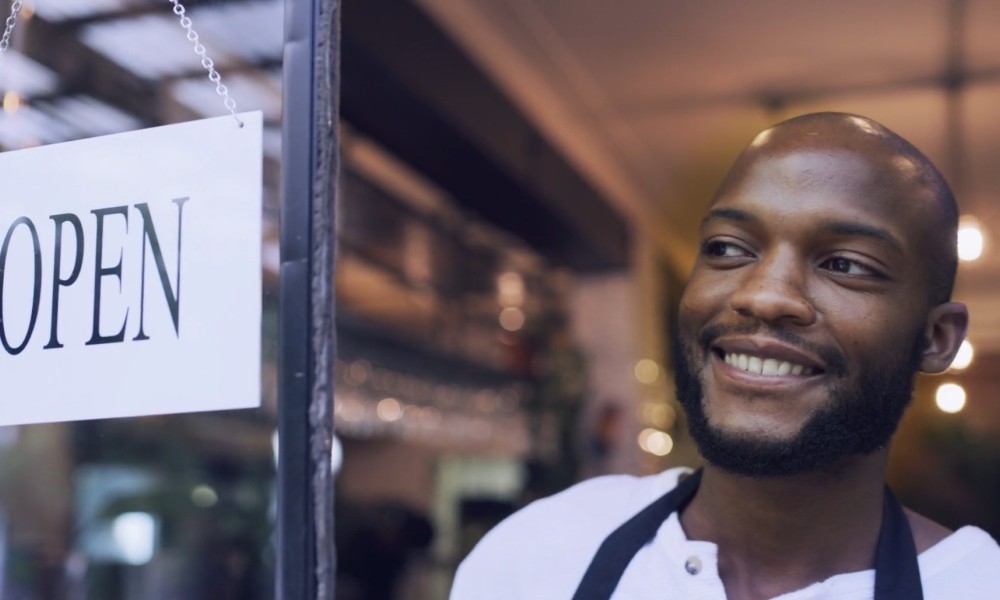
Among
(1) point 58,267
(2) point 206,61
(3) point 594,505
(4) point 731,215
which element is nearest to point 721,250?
(4) point 731,215

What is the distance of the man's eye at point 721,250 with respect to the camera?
1.25 meters

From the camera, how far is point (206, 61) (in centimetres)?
114

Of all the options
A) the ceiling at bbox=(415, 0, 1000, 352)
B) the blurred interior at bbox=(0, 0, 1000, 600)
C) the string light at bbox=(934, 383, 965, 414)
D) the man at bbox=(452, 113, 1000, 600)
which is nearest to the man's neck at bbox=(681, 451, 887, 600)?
the man at bbox=(452, 113, 1000, 600)

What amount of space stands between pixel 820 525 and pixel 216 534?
233cm

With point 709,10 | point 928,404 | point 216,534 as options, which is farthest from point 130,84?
point 928,404

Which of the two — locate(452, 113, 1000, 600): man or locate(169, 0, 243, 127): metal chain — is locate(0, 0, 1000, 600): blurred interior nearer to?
locate(169, 0, 243, 127): metal chain

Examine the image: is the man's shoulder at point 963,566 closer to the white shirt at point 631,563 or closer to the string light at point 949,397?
the white shirt at point 631,563

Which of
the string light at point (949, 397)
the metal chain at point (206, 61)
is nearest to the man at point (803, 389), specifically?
the metal chain at point (206, 61)

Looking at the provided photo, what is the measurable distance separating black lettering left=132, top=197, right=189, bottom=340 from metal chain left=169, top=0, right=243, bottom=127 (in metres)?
0.10

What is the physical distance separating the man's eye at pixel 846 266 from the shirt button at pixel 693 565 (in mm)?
351

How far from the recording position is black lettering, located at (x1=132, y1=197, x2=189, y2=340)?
1061mm

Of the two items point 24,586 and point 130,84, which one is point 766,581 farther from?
point 24,586

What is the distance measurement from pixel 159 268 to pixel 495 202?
4425mm

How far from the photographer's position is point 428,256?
816 centimetres
